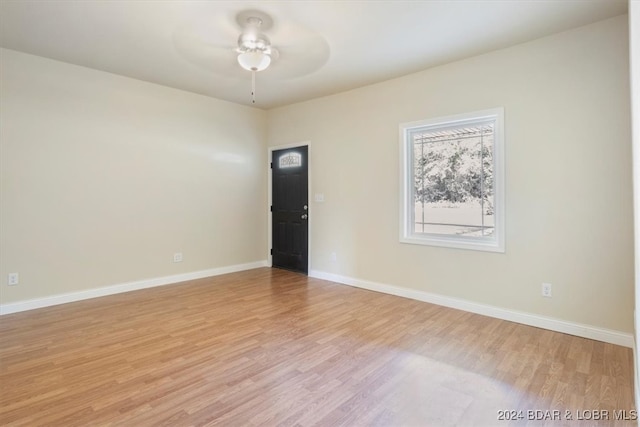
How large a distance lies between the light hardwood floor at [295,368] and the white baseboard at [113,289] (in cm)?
14

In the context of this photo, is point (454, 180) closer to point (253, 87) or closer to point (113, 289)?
point (253, 87)

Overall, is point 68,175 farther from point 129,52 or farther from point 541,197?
point 541,197

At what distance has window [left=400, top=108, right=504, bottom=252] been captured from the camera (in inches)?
135

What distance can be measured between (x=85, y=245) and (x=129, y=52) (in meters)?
2.28

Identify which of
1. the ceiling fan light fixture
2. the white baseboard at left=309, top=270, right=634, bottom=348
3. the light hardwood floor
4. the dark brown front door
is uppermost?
the ceiling fan light fixture

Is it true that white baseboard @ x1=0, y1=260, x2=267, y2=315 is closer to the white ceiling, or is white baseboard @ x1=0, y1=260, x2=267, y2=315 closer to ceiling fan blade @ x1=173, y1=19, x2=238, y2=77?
the white ceiling

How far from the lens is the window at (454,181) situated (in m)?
3.43

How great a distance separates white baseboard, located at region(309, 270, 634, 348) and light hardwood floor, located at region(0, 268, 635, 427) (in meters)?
0.09

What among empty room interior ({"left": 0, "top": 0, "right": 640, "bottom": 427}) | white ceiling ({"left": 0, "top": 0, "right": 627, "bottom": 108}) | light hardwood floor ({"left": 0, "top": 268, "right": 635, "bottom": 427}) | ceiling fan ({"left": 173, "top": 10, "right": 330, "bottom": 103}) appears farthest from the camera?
ceiling fan ({"left": 173, "top": 10, "right": 330, "bottom": 103})

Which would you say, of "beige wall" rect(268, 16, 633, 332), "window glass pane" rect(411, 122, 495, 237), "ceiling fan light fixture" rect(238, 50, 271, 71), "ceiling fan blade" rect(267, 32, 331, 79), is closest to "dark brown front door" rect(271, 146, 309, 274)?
"beige wall" rect(268, 16, 633, 332)

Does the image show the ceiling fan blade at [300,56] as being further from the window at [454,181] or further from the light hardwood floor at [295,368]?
the light hardwood floor at [295,368]

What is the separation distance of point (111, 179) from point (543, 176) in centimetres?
481

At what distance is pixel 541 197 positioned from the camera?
310 cm

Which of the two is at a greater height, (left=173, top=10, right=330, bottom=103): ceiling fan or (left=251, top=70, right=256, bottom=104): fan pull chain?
(left=251, top=70, right=256, bottom=104): fan pull chain
